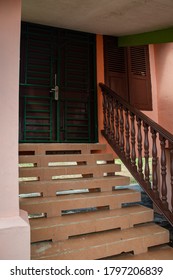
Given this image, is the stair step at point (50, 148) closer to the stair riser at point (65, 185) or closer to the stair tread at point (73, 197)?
the stair riser at point (65, 185)

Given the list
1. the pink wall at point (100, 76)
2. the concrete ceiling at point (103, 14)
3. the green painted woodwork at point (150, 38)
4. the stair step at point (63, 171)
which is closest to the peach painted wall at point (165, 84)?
the green painted woodwork at point (150, 38)

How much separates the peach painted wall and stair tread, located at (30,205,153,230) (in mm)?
2491

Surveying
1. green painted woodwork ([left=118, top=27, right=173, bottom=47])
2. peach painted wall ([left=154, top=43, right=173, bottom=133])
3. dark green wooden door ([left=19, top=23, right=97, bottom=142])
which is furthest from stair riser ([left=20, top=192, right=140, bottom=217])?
green painted woodwork ([left=118, top=27, right=173, bottom=47])

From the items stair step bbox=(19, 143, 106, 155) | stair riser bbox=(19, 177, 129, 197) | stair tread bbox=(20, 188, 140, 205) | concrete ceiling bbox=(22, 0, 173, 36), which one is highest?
concrete ceiling bbox=(22, 0, 173, 36)

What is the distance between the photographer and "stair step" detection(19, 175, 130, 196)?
2.65m

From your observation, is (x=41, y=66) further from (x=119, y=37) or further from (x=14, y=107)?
(x=14, y=107)

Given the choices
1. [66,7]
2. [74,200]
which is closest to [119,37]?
[66,7]

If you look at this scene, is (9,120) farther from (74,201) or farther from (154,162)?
(154,162)

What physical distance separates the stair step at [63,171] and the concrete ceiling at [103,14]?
231 cm

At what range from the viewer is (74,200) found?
2607 mm

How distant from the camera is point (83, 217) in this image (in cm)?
251

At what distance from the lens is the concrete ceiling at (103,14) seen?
3199 mm

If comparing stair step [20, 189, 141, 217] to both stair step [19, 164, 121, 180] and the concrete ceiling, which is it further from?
the concrete ceiling

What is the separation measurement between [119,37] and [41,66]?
1.76 m
